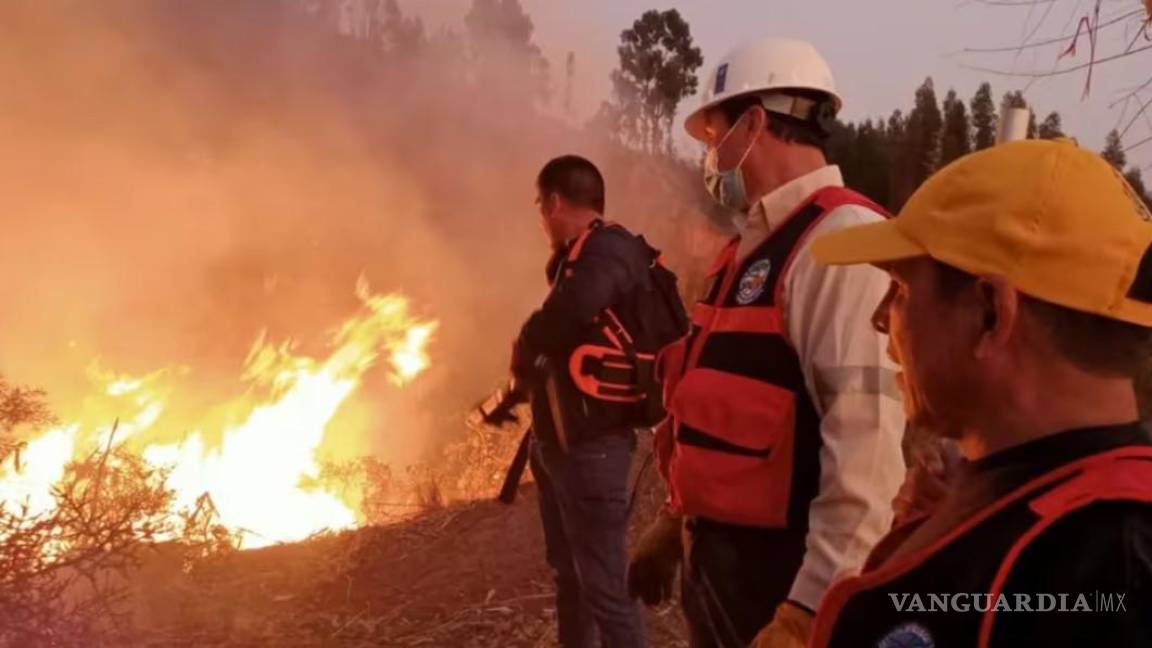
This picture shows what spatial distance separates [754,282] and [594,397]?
1.78 metres

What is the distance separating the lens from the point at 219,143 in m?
12.5

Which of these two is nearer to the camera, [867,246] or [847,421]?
[867,246]

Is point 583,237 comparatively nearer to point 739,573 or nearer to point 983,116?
point 739,573

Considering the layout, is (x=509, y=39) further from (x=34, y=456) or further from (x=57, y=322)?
(x=34, y=456)

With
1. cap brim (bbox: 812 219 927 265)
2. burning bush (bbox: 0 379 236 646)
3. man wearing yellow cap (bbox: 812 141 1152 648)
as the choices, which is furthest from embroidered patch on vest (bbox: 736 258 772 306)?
burning bush (bbox: 0 379 236 646)

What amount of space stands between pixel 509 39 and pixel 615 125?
416cm

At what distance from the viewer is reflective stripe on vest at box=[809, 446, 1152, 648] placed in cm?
107

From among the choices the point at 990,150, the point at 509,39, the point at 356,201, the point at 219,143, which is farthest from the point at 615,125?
the point at 990,150

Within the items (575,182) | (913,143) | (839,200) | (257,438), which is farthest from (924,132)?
(839,200)

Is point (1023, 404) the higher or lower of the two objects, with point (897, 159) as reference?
lower

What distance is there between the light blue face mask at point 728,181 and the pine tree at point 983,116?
1863 centimetres

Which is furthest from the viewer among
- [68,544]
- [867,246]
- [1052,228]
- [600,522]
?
[68,544]

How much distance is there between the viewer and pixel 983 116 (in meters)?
21.5

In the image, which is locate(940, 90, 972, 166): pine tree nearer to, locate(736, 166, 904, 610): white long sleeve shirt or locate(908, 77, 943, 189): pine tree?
locate(908, 77, 943, 189): pine tree
